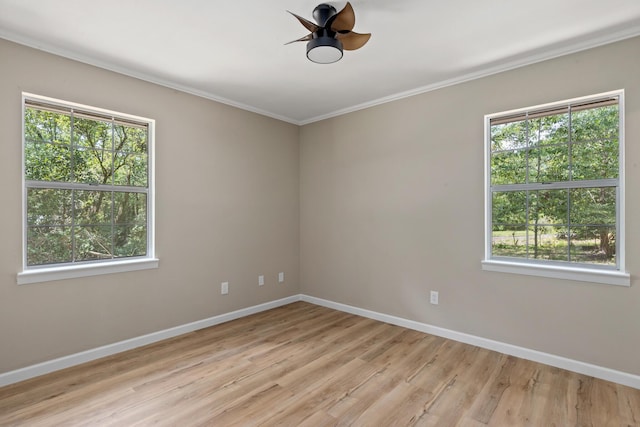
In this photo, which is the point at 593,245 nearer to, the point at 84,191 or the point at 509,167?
the point at 509,167

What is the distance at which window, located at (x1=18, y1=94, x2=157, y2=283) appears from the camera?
2.60 meters

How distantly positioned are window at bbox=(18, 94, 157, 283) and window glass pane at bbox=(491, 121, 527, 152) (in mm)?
3391

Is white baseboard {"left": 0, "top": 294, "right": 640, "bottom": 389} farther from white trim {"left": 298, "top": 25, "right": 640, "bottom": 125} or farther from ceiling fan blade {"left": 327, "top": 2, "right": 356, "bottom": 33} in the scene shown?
ceiling fan blade {"left": 327, "top": 2, "right": 356, "bottom": 33}

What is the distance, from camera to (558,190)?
2.79 meters

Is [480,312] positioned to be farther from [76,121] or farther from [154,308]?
[76,121]

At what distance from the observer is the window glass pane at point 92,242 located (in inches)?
112

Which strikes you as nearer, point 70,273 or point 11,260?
point 11,260

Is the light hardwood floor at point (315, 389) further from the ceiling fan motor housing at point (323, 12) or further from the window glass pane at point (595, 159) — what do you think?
the ceiling fan motor housing at point (323, 12)

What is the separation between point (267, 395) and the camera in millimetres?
2293

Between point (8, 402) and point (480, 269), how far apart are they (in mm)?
3836

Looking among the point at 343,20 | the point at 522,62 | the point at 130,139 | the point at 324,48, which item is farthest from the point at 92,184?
the point at 522,62

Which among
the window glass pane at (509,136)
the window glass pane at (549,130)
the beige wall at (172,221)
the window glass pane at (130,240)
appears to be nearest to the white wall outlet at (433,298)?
the window glass pane at (509,136)

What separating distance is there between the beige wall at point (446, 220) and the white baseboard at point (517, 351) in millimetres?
46

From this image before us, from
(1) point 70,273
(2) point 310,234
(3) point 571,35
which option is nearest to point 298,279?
(2) point 310,234
